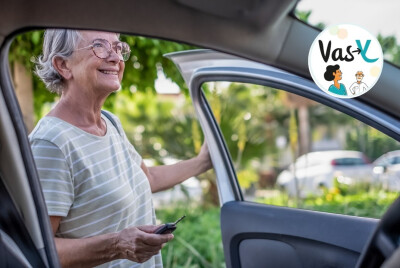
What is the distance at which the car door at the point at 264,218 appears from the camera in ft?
6.83

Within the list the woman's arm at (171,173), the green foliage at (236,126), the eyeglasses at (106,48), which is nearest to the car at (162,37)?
the eyeglasses at (106,48)

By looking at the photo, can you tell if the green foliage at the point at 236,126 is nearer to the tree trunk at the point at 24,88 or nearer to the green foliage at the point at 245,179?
the green foliage at the point at 245,179

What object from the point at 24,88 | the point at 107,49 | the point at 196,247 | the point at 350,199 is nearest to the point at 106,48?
the point at 107,49

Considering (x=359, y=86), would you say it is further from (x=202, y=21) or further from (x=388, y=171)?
(x=388, y=171)

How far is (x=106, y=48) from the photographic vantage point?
196 centimetres

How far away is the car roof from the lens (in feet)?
3.52

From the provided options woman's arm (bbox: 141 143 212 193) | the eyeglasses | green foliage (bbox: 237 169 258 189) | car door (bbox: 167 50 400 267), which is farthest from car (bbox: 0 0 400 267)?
green foliage (bbox: 237 169 258 189)

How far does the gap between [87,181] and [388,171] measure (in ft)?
18.0

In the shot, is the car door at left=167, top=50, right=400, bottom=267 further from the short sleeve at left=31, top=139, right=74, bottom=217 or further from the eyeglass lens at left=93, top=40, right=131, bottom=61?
the short sleeve at left=31, top=139, right=74, bottom=217

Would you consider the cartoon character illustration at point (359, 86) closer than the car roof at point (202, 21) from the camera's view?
No

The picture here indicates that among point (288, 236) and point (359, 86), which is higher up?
point (359, 86)

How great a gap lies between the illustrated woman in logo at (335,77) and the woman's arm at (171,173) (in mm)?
1270

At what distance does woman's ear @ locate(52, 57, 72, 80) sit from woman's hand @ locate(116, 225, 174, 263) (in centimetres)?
58

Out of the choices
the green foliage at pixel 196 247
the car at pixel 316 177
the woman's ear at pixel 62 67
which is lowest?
the car at pixel 316 177
